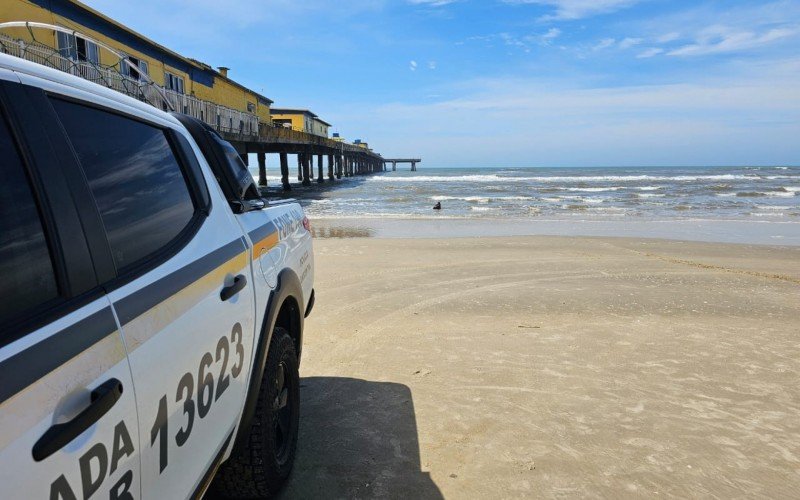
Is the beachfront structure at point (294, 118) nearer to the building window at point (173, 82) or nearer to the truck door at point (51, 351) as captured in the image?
the building window at point (173, 82)

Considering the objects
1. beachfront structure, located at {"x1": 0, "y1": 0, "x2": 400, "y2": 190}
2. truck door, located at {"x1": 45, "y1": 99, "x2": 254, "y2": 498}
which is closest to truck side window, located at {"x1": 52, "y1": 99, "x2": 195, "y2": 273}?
truck door, located at {"x1": 45, "y1": 99, "x2": 254, "y2": 498}

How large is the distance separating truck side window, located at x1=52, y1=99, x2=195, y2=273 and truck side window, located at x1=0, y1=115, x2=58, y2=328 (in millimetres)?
226

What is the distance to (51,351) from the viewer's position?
1021 mm

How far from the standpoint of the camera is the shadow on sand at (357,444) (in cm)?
261

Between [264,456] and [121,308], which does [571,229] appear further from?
[121,308]

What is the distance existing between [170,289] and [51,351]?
1.61 feet

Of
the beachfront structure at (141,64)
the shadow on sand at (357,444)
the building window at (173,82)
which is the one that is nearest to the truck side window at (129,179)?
the beachfront structure at (141,64)

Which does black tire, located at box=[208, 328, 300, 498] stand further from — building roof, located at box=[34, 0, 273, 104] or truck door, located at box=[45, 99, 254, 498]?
building roof, located at box=[34, 0, 273, 104]

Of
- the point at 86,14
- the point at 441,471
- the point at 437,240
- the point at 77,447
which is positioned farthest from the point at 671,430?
the point at 86,14

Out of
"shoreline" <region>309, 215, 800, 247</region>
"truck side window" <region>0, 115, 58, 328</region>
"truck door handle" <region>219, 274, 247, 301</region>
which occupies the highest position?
"truck side window" <region>0, 115, 58, 328</region>

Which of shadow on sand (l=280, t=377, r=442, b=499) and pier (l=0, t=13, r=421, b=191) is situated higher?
pier (l=0, t=13, r=421, b=191)

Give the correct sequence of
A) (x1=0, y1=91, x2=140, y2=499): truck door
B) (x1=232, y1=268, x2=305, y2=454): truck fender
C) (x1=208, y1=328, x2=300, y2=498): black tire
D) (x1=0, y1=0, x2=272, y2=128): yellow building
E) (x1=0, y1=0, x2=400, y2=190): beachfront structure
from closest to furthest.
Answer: (x1=0, y1=91, x2=140, y2=499): truck door, (x1=232, y1=268, x2=305, y2=454): truck fender, (x1=208, y1=328, x2=300, y2=498): black tire, (x1=0, y1=0, x2=400, y2=190): beachfront structure, (x1=0, y1=0, x2=272, y2=128): yellow building

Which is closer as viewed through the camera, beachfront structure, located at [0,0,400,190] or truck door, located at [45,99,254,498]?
truck door, located at [45,99,254,498]

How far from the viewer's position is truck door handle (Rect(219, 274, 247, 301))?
184 cm
